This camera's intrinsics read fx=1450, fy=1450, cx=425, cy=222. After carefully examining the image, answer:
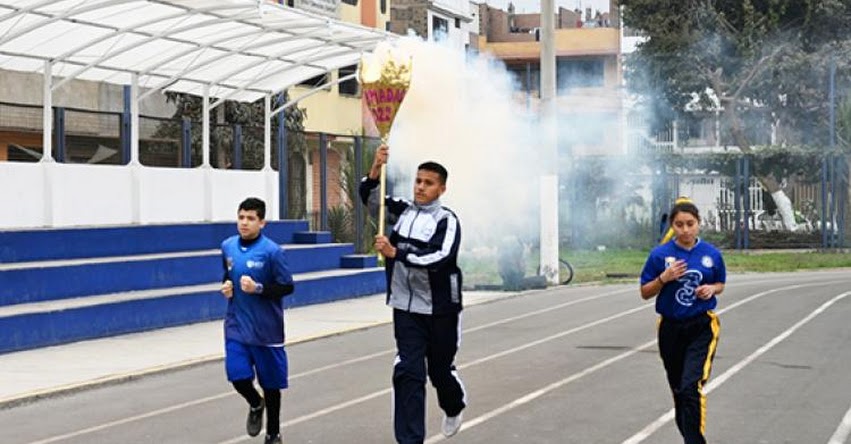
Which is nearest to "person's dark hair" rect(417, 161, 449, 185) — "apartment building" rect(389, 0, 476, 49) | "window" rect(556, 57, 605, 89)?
"apartment building" rect(389, 0, 476, 49)

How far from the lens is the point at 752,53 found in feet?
154

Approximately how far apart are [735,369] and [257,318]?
605 cm

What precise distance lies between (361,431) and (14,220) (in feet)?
34.3

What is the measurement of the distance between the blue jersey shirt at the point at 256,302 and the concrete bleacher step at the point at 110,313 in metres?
6.77

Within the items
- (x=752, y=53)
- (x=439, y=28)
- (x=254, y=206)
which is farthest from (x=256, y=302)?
(x=439, y=28)

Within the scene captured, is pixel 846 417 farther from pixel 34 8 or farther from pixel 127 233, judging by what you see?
pixel 127 233

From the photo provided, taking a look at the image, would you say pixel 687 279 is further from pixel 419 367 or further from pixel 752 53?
pixel 752 53

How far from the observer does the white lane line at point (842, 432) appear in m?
10.5

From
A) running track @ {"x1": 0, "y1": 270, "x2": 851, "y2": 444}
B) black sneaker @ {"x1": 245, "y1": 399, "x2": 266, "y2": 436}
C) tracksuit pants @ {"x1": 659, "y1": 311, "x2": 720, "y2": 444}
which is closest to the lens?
tracksuit pants @ {"x1": 659, "y1": 311, "x2": 720, "y2": 444}

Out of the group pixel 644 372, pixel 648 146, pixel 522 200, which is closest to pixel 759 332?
pixel 644 372

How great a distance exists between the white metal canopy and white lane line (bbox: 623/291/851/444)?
8174 mm

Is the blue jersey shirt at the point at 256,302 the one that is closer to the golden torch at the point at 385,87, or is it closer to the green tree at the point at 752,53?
the golden torch at the point at 385,87

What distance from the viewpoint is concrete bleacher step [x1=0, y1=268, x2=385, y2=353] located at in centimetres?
1681

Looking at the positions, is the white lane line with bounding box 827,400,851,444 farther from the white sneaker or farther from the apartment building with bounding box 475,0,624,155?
the apartment building with bounding box 475,0,624,155
